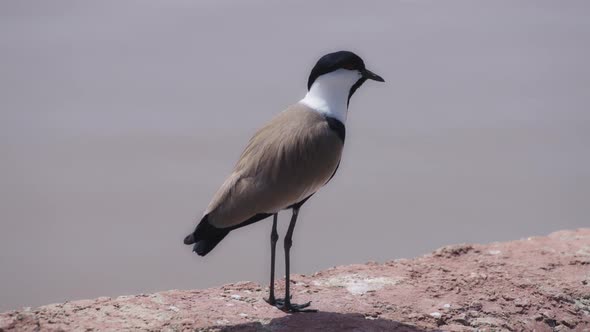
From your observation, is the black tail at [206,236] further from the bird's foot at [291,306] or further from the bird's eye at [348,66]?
the bird's eye at [348,66]

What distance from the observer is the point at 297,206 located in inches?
230

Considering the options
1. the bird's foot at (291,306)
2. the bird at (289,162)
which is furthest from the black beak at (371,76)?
the bird's foot at (291,306)

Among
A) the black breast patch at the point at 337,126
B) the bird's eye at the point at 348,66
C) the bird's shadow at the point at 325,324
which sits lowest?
the bird's shadow at the point at 325,324

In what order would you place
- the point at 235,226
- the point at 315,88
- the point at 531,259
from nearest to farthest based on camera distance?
the point at 235,226 → the point at 315,88 → the point at 531,259

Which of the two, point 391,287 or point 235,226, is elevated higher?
point 235,226

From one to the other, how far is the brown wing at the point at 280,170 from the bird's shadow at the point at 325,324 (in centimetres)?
67

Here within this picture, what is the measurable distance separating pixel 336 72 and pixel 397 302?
1.65 m

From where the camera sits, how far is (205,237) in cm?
554

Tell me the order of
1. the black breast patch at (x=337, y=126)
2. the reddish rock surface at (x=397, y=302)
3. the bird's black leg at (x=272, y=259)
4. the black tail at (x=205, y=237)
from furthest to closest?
1. the bird's black leg at (x=272, y=259)
2. the black breast patch at (x=337, y=126)
3. the reddish rock surface at (x=397, y=302)
4. the black tail at (x=205, y=237)

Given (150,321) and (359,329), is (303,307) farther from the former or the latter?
(150,321)

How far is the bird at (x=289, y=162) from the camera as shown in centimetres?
556

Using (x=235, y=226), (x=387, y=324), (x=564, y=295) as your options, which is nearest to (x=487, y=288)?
(x=564, y=295)

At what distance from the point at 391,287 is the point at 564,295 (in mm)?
1281

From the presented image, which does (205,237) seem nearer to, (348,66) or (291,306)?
(291,306)
